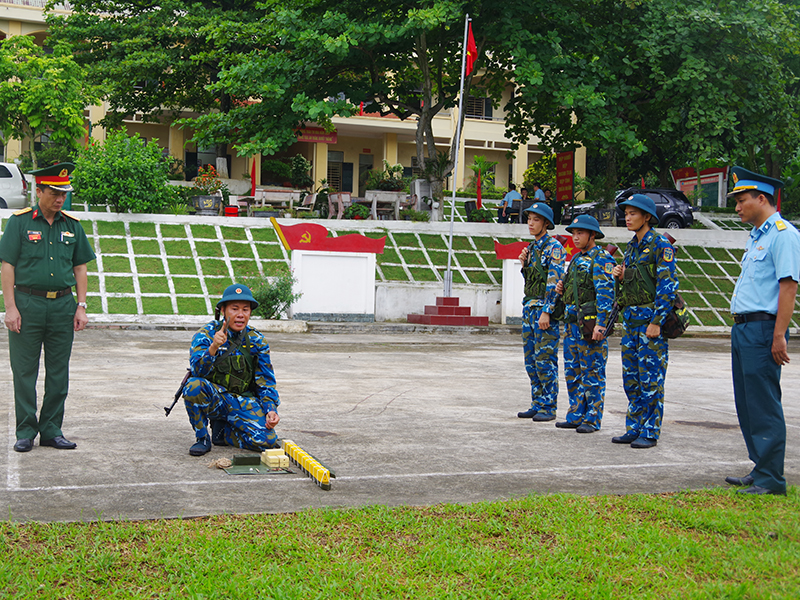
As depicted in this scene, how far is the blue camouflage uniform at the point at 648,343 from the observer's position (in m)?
6.34

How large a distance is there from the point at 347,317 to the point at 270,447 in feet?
43.2

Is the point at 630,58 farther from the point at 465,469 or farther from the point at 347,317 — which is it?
the point at 465,469

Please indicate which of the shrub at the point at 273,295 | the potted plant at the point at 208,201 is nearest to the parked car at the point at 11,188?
the potted plant at the point at 208,201

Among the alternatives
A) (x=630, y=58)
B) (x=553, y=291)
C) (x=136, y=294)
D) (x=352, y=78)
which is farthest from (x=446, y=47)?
(x=553, y=291)

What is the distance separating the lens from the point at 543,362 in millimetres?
7547

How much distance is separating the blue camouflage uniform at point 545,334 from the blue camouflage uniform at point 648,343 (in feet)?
3.08

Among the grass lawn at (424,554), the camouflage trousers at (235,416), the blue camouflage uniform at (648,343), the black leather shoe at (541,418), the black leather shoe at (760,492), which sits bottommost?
the black leather shoe at (541,418)

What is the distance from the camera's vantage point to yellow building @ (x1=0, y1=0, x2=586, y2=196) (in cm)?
3603

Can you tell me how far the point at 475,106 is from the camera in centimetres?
4397

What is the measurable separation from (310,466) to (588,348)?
10.0ft

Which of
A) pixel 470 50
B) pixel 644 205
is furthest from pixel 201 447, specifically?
pixel 470 50

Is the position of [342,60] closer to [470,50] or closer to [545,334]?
[470,50]

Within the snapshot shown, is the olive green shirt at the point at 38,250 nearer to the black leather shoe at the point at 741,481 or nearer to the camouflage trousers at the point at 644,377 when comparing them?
the camouflage trousers at the point at 644,377

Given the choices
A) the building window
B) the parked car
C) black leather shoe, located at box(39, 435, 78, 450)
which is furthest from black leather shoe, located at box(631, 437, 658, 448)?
the building window
